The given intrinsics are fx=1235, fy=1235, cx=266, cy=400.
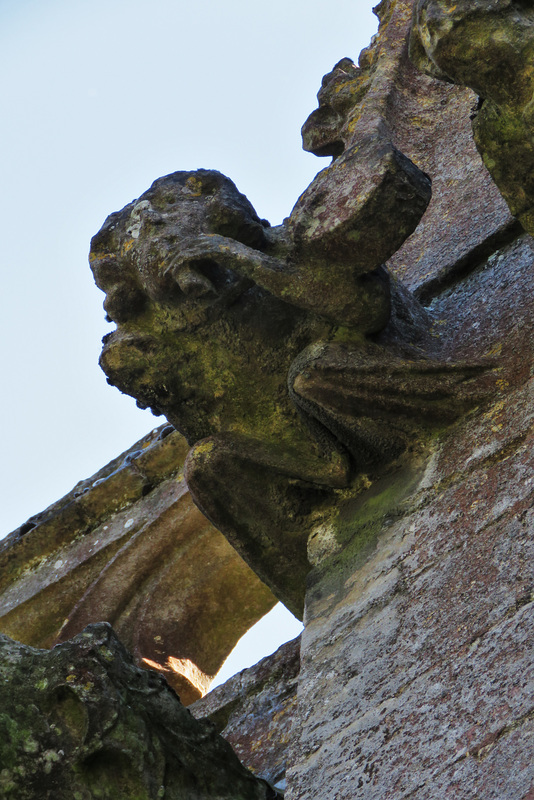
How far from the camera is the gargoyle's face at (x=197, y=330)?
321 cm

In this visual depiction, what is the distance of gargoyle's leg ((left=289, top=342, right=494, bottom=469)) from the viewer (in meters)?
2.94

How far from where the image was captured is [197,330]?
10.7 feet

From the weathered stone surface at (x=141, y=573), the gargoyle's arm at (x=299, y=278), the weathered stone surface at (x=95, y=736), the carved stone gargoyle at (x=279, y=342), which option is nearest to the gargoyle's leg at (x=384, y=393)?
the carved stone gargoyle at (x=279, y=342)

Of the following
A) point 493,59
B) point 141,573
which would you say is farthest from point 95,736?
point 141,573

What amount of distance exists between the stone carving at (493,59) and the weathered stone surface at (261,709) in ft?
5.18

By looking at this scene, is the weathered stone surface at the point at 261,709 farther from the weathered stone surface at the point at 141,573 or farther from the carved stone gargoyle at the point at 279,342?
the weathered stone surface at the point at 141,573

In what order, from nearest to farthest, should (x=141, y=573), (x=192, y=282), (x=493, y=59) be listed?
(x=493, y=59)
(x=192, y=282)
(x=141, y=573)

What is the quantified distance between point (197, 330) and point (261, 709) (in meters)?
1.15

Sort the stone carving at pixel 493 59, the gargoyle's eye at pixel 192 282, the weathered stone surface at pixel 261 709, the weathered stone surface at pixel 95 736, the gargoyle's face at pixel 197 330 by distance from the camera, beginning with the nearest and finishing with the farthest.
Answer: the weathered stone surface at pixel 95 736 → the stone carving at pixel 493 59 → the gargoyle's eye at pixel 192 282 → the gargoyle's face at pixel 197 330 → the weathered stone surface at pixel 261 709

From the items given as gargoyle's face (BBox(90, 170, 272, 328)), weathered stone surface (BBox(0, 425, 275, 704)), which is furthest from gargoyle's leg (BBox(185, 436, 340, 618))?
weathered stone surface (BBox(0, 425, 275, 704))

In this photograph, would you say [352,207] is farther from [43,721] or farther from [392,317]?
[43,721]

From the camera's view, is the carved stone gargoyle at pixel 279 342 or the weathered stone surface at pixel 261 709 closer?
the carved stone gargoyle at pixel 279 342

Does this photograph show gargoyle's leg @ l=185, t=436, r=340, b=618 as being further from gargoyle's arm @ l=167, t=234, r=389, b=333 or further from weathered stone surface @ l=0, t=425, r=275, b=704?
weathered stone surface @ l=0, t=425, r=275, b=704

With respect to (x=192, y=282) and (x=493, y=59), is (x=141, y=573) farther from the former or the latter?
(x=493, y=59)
